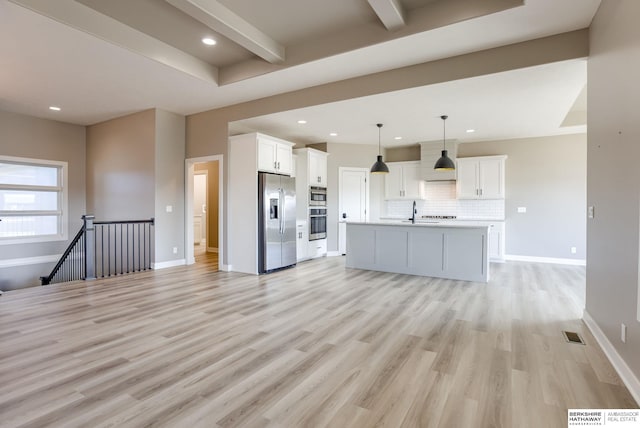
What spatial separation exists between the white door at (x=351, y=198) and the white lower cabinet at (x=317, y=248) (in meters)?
0.42

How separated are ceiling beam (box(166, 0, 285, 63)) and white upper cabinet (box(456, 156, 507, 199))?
549 cm

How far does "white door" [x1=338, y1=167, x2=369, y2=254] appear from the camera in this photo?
8.26m

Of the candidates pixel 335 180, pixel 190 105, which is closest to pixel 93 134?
pixel 190 105

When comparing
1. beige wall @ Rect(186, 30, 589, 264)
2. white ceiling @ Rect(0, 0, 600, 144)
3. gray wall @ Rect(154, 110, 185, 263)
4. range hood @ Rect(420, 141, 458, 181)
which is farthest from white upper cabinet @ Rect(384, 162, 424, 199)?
gray wall @ Rect(154, 110, 185, 263)

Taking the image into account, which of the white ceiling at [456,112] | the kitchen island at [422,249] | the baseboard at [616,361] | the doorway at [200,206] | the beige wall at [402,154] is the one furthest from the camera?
the doorway at [200,206]

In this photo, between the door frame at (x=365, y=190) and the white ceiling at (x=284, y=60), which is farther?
the door frame at (x=365, y=190)

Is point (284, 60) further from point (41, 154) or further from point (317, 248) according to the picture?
point (41, 154)

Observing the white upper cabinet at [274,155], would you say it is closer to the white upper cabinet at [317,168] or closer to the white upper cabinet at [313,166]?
the white upper cabinet at [313,166]

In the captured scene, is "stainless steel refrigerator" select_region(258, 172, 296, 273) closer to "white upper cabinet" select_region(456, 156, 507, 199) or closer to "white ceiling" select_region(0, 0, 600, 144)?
"white ceiling" select_region(0, 0, 600, 144)

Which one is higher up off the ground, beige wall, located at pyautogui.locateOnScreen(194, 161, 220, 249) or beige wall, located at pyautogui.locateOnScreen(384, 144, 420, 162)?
beige wall, located at pyautogui.locateOnScreen(384, 144, 420, 162)

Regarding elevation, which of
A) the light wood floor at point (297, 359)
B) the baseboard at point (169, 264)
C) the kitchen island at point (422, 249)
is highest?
the kitchen island at point (422, 249)

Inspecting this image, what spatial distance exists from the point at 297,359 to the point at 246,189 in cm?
390

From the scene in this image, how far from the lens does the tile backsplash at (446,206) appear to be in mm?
7691

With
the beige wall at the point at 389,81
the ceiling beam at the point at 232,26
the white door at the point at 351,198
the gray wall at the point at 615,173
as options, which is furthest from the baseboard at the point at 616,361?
the white door at the point at 351,198
